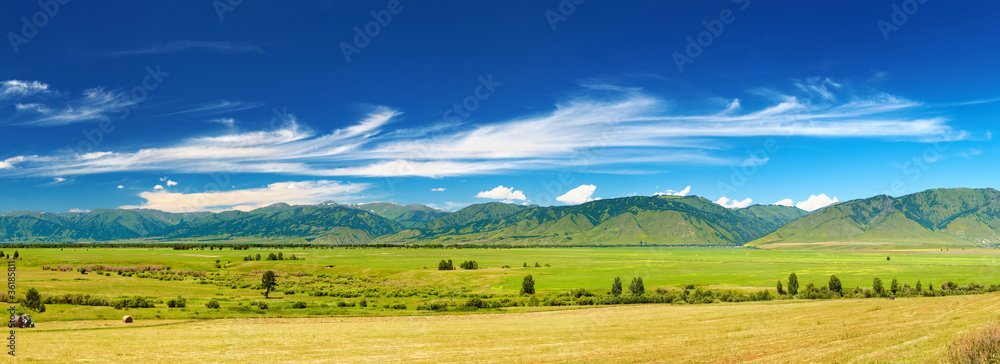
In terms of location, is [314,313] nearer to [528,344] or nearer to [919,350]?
[528,344]

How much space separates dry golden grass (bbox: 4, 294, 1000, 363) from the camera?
26594mm

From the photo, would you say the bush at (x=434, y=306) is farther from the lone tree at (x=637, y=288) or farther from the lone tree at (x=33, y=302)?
the lone tree at (x=33, y=302)

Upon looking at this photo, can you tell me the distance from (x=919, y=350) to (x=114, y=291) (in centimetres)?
9608

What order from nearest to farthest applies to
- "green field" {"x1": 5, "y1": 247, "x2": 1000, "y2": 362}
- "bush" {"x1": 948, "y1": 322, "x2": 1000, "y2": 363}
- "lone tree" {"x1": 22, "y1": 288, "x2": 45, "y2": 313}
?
"bush" {"x1": 948, "y1": 322, "x2": 1000, "y2": 363}, "green field" {"x1": 5, "y1": 247, "x2": 1000, "y2": 362}, "lone tree" {"x1": 22, "y1": 288, "x2": 45, "y2": 313}

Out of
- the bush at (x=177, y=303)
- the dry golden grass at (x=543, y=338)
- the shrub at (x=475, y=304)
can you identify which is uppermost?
the dry golden grass at (x=543, y=338)

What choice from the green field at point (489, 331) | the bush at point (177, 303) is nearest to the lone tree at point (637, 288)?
the green field at point (489, 331)

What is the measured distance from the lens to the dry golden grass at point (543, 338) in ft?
87.2

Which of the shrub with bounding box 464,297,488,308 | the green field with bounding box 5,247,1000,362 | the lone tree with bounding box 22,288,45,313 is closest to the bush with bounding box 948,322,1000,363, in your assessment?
the green field with bounding box 5,247,1000,362

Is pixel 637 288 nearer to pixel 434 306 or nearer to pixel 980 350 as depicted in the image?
pixel 434 306

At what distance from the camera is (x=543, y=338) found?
36344mm

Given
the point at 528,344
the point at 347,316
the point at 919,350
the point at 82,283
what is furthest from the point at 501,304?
the point at 82,283

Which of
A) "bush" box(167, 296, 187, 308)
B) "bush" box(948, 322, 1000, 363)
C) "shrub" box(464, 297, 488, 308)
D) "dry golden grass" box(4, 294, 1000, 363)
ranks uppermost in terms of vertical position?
"bush" box(948, 322, 1000, 363)

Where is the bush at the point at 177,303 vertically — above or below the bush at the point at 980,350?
below

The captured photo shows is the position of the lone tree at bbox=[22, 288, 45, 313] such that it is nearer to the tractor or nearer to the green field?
the green field
